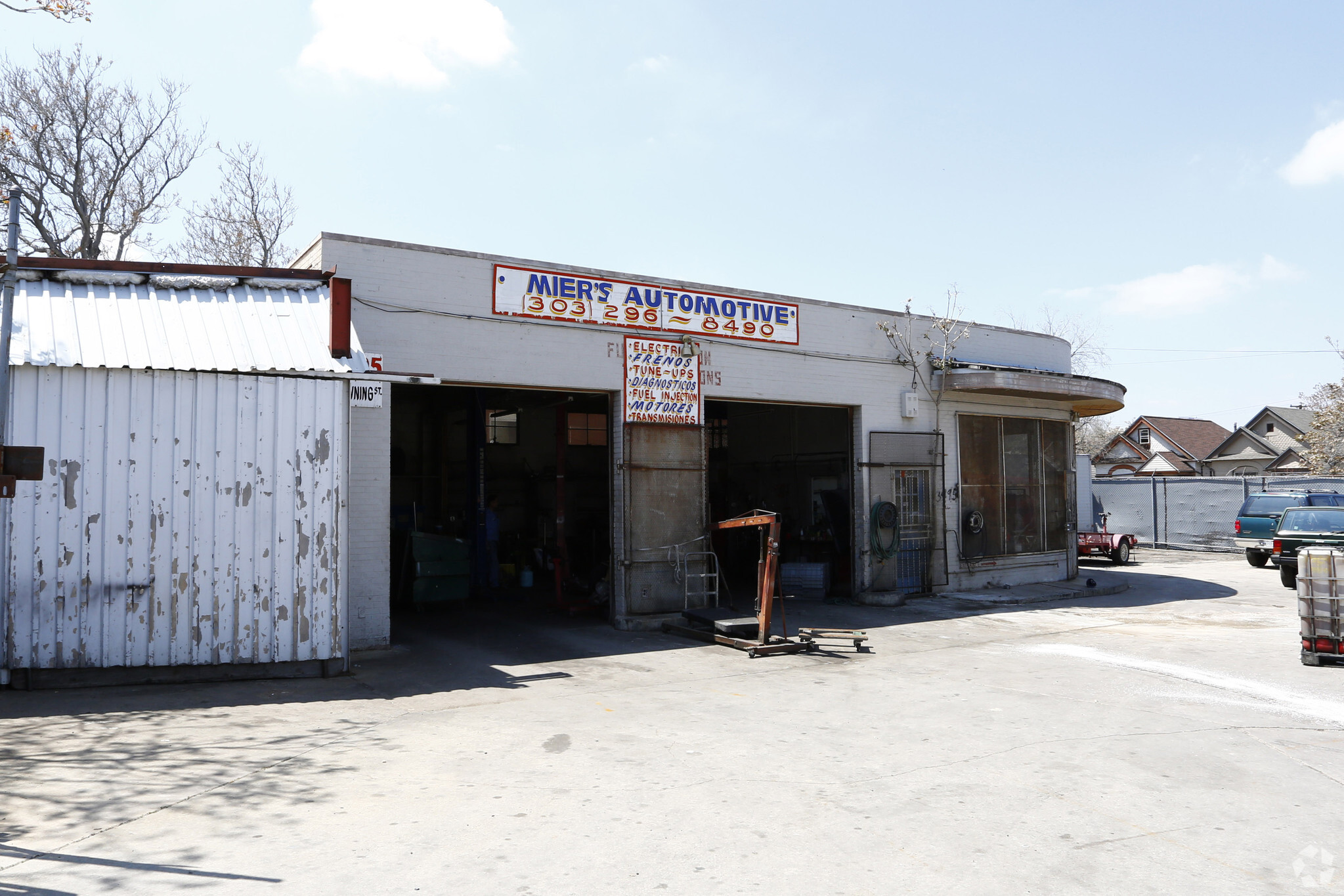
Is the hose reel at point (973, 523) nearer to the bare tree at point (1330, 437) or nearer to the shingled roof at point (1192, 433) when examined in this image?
the bare tree at point (1330, 437)

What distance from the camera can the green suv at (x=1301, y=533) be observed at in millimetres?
18375

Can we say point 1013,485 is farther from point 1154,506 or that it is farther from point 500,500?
point 1154,506

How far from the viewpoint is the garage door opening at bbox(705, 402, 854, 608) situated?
17.3 meters

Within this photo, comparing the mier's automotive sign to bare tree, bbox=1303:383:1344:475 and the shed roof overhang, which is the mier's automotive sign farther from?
bare tree, bbox=1303:383:1344:475

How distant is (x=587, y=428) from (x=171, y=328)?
1132 centimetres

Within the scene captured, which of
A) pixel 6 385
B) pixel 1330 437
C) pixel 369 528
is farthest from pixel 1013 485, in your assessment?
pixel 1330 437

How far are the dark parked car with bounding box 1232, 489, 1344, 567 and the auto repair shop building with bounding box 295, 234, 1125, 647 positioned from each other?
6.85m

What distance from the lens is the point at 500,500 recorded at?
73.5 ft

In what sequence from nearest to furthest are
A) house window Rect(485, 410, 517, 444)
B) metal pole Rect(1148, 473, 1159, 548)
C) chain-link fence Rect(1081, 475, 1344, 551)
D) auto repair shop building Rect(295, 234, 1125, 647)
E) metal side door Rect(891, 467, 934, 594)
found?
auto repair shop building Rect(295, 234, 1125, 647)
metal side door Rect(891, 467, 934, 594)
house window Rect(485, 410, 517, 444)
chain-link fence Rect(1081, 475, 1344, 551)
metal pole Rect(1148, 473, 1159, 548)

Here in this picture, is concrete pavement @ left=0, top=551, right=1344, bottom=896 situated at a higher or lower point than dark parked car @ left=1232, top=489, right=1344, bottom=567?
lower

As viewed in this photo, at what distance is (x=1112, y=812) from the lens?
5.27 metres

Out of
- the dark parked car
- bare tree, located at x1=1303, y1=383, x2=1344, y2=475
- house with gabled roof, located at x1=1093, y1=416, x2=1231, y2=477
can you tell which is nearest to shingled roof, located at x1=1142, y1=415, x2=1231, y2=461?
house with gabled roof, located at x1=1093, y1=416, x2=1231, y2=477

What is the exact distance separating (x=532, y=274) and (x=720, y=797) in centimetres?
881

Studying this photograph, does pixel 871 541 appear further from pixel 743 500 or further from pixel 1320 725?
pixel 1320 725
